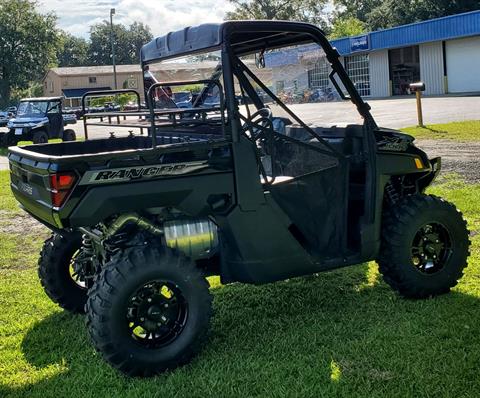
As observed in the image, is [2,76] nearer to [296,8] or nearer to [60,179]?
[296,8]

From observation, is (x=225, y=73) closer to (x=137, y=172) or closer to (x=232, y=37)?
(x=232, y=37)

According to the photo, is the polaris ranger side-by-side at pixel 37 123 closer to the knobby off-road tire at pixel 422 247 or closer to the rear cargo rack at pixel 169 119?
the rear cargo rack at pixel 169 119

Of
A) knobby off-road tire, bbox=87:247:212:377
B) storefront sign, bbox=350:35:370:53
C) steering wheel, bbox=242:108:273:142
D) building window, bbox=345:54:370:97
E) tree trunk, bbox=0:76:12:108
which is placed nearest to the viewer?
knobby off-road tire, bbox=87:247:212:377

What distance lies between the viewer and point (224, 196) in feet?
13.1

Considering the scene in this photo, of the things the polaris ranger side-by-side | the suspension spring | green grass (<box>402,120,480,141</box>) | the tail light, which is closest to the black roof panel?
the tail light

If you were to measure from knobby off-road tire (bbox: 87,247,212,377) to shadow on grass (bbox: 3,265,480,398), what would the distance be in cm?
13

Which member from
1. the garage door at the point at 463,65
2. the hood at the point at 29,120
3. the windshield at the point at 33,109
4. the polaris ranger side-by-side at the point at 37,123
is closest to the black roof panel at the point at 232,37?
the polaris ranger side-by-side at the point at 37,123

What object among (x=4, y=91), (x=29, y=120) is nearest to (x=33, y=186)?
(x=29, y=120)

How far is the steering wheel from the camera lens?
402 cm

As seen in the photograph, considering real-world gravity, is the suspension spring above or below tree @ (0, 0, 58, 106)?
below

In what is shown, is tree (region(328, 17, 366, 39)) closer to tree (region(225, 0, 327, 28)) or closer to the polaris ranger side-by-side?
tree (region(225, 0, 327, 28))

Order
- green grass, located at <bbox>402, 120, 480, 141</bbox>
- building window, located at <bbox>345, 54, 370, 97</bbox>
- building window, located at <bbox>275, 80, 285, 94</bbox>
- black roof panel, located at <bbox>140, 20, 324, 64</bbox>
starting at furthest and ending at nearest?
green grass, located at <bbox>402, 120, 480, 141</bbox>, building window, located at <bbox>345, 54, 370, 97</bbox>, building window, located at <bbox>275, 80, 285, 94</bbox>, black roof panel, located at <bbox>140, 20, 324, 64</bbox>

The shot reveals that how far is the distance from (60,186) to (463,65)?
3658 cm

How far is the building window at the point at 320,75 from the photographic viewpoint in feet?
14.6
